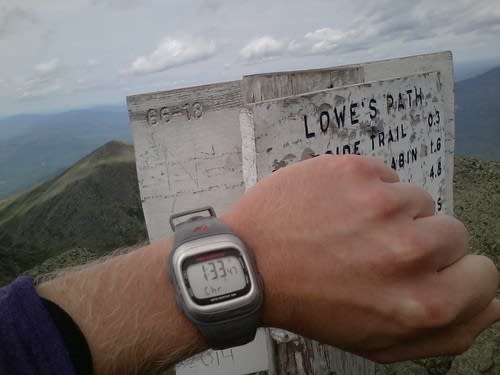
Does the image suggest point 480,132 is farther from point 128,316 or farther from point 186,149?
point 128,316

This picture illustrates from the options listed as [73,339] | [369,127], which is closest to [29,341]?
[73,339]

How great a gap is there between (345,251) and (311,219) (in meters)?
0.15

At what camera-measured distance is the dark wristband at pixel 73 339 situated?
112cm

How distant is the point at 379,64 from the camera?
9.23ft

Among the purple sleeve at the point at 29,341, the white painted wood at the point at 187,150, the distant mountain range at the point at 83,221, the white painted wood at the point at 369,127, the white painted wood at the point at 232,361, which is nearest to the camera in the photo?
the purple sleeve at the point at 29,341

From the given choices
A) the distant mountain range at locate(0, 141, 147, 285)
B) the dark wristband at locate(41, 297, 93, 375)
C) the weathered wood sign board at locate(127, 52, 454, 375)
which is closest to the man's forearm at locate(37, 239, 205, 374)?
the dark wristband at locate(41, 297, 93, 375)

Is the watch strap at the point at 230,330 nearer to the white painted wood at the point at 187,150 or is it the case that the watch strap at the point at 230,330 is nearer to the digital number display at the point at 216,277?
the digital number display at the point at 216,277

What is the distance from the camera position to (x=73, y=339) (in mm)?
1130

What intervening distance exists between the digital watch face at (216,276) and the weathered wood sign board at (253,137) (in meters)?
0.70

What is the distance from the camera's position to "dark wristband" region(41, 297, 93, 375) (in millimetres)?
1117

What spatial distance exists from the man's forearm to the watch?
7 centimetres

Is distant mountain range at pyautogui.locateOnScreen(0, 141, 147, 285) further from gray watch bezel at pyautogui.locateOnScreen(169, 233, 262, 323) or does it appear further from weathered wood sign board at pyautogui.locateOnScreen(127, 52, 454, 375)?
gray watch bezel at pyautogui.locateOnScreen(169, 233, 262, 323)

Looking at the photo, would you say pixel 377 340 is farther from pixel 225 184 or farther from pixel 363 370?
pixel 363 370

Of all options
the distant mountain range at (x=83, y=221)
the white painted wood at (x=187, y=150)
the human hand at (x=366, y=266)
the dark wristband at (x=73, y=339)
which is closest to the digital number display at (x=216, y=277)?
the human hand at (x=366, y=266)
